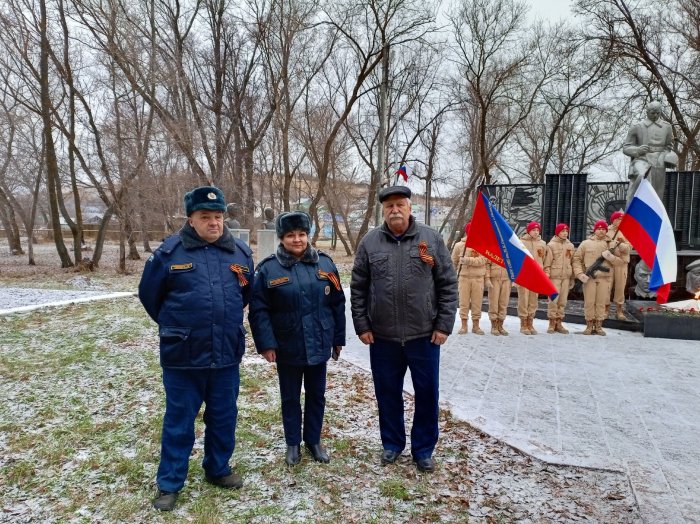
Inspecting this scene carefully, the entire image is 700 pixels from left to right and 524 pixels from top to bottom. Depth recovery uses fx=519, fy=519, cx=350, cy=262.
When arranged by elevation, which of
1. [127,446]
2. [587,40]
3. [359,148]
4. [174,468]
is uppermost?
[587,40]

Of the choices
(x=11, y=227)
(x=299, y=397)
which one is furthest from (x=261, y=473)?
(x=11, y=227)

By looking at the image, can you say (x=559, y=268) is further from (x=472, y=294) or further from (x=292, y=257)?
(x=292, y=257)

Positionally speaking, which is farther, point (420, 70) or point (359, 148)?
point (359, 148)

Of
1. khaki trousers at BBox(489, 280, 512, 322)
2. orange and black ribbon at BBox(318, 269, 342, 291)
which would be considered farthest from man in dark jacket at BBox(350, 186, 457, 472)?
khaki trousers at BBox(489, 280, 512, 322)

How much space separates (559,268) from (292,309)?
6437 millimetres

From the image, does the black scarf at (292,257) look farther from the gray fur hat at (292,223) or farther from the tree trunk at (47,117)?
the tree trunk at (47,117)

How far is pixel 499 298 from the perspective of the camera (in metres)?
8.38

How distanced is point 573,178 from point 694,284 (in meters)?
3.73

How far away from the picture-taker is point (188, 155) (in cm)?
1873

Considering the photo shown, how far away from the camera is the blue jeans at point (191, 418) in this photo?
3064 millimetres

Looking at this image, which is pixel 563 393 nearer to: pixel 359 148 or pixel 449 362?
pixel 449 362

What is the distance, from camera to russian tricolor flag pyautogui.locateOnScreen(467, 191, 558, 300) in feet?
16.5

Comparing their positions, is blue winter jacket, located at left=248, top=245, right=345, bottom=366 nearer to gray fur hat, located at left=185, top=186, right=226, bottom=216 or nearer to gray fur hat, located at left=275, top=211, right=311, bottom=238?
gray fur hat, located at left=275, top=211, right=311, bottom=238

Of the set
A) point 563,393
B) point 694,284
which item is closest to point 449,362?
point 563,393
